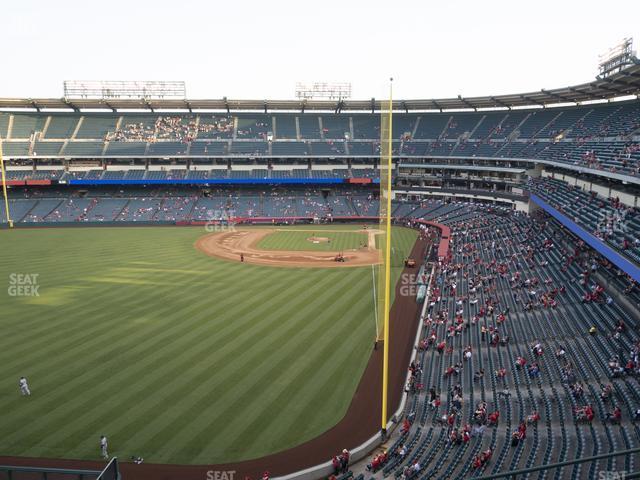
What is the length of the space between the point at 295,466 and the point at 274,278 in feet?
74.4

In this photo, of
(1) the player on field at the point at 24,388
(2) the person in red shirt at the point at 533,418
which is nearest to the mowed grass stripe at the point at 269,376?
(1) the player on field at the point at 24,388

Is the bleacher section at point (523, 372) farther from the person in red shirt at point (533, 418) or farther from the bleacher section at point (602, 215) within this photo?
the bleacher section at point (602, 215)

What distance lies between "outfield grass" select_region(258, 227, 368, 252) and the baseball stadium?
58 centimetres

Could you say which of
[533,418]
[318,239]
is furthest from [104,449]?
[318,239]

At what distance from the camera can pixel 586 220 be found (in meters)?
30.0

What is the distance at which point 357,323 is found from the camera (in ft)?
89.2

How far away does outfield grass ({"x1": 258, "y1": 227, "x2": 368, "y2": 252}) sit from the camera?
50281 millimetres

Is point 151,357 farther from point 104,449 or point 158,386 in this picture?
point 104,449

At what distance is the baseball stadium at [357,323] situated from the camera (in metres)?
15.4

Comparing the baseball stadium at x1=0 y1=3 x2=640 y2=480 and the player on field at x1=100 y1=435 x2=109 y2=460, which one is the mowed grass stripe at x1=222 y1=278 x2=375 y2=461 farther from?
the player on field at x1=100 y1=435 x2=109 y2=460

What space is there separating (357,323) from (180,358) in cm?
1085

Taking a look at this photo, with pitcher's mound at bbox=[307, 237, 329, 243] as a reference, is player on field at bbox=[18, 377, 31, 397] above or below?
below

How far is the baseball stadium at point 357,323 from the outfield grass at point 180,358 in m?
0.12

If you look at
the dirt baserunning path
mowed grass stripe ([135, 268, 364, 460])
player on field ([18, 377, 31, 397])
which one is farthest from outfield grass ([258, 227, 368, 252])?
player on field ([18, 377, 31, 397])
